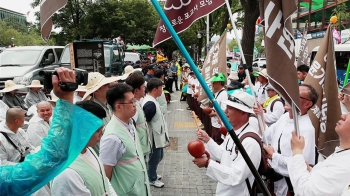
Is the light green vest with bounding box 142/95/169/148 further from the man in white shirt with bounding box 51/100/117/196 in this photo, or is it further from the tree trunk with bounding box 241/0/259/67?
the tree trunk with bounding box 241/0/259/67

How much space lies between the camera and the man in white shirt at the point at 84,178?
7.13ft

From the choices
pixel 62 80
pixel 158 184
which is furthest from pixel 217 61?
pixel 62 80

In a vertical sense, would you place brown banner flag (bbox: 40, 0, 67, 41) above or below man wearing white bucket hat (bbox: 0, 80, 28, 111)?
above

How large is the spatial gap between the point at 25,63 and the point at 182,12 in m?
9.62

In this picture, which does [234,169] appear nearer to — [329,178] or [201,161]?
[201,161]

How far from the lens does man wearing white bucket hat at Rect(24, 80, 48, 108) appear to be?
7.21 m

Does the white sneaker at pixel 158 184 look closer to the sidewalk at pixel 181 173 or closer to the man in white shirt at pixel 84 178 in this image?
the sidewalk at pixel 181 173

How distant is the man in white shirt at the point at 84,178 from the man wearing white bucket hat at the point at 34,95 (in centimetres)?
539

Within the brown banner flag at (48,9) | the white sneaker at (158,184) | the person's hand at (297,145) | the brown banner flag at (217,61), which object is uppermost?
the brown banner flag at (48,9)

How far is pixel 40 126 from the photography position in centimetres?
411

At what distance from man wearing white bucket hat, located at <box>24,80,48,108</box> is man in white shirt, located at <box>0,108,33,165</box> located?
11.3ft

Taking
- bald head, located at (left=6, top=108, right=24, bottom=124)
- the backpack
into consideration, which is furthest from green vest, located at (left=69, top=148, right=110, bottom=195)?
bald head, located at (left=6, top=108, right=24, bottom=124)

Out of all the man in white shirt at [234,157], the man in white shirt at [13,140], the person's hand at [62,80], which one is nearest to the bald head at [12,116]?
the man in white shirt at [13,140]

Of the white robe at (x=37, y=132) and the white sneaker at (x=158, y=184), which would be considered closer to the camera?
the white robe at (x=37, y=132)
